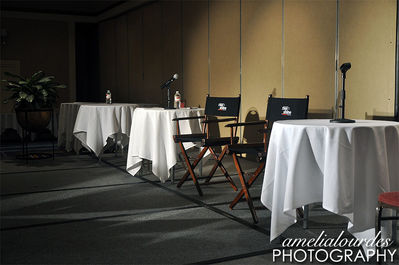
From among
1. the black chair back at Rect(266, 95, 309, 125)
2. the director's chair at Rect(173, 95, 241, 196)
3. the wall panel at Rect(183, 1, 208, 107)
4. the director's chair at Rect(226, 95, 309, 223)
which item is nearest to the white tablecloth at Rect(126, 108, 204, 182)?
the director's chair at Rect(173, 95, 241, 196)

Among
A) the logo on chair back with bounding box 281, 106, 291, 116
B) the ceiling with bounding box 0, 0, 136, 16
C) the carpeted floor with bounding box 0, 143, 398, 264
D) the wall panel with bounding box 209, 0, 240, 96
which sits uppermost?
the ceiling with bounding box 0, 0, 136, 16

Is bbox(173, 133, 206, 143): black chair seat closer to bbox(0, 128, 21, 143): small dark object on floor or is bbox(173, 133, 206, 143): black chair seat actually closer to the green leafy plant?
the green leafy plant

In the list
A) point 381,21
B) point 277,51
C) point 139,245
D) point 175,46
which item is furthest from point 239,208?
point 175,46

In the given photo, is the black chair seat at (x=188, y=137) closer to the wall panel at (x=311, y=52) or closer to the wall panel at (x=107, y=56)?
the wall panel at (x=311, y=52)

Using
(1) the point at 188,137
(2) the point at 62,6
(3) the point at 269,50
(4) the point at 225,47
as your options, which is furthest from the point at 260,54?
(2) the point at 62,6

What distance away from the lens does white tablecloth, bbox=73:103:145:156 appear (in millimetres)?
6449

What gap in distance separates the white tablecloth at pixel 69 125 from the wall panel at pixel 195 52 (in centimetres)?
187

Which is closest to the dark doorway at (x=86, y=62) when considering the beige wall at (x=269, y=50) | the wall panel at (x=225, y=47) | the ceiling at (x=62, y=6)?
the ceiling at (x=62, y=6)

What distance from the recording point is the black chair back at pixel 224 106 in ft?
17.5

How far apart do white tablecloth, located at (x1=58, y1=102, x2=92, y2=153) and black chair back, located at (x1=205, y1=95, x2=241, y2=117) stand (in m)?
2.97

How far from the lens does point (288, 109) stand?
415 cm

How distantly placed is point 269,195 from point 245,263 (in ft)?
1.98

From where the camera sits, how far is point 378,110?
4.69m

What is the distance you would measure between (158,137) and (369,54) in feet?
8.05
